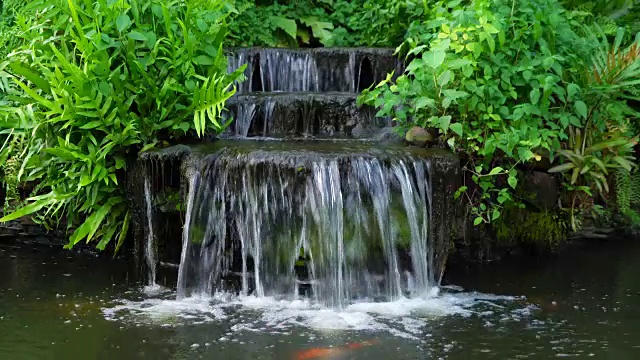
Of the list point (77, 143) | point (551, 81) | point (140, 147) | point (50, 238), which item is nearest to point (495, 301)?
point (551, 81)

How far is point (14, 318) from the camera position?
5.60 metres

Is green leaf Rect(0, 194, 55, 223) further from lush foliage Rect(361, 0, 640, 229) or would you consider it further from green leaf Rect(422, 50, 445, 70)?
green leaf Rect(422, 50, 445, 70)

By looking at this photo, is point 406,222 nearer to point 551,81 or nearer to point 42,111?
point 551,81

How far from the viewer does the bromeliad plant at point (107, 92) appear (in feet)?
22.0

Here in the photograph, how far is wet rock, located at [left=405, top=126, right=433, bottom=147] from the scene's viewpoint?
7059 mm

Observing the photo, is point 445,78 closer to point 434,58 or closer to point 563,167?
point 434,58

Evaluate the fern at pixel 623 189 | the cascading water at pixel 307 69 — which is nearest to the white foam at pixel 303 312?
the fern at pixel 623 189

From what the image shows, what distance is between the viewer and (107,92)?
6.72m

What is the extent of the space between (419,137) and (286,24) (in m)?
3.66

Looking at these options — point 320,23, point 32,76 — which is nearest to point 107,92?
point 32,76

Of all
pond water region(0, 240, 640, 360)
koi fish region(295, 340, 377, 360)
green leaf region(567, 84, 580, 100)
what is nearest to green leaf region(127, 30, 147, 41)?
pond water region(0, 240, 640, 360)

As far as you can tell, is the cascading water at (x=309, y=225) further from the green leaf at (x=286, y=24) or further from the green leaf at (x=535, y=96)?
the green leaf at (x=286, y=24)

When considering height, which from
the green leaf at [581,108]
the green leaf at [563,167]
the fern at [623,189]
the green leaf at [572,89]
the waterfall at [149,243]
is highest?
the green leaf at [572,89]

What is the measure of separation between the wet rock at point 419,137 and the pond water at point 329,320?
1101mm
